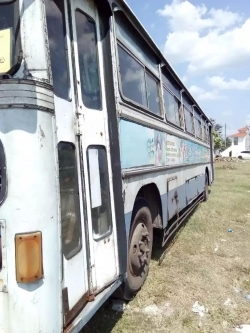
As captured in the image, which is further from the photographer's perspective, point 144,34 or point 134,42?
point 144,34

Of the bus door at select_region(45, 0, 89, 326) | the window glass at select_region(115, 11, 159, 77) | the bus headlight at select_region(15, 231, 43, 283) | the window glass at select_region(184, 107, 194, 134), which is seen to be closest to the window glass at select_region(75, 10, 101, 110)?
the bus door at select_region(45, 0, 89, 326)

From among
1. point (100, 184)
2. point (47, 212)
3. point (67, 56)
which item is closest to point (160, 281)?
point (100, 184)

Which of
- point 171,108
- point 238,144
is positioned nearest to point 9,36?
point 171,108

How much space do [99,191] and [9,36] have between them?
1.26 m

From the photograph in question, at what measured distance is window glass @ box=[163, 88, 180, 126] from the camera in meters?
5.00

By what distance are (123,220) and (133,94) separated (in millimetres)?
1362

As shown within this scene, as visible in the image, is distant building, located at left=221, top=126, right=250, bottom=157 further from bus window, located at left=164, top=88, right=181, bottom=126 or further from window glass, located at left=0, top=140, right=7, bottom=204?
window glass, located at left=0, top=140, right=7, bottom=204

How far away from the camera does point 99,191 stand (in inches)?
103

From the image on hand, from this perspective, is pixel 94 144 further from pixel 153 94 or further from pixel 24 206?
pixel 153 94

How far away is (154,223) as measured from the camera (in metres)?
4.24

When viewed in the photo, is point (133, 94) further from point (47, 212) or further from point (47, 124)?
point (47, 212)

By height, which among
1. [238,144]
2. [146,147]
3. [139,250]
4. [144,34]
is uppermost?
[238,144]

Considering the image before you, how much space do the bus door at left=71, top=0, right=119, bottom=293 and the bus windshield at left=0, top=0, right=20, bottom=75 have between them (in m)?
0.56

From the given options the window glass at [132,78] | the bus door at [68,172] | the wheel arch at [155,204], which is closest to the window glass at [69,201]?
the bus door at [68,172]
